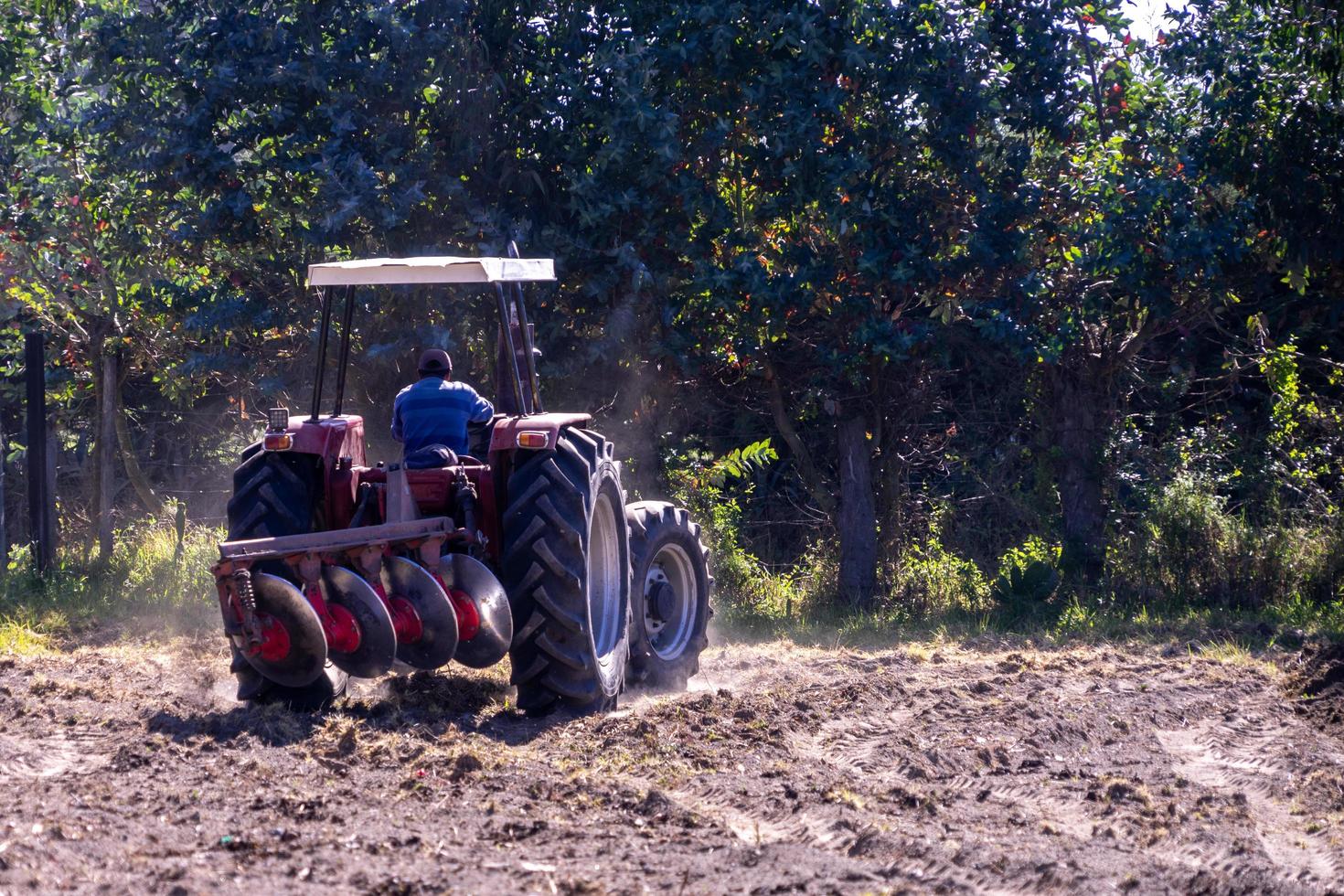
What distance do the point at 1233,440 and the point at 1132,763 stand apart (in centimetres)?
628

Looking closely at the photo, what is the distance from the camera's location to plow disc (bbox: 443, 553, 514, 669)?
633 cm

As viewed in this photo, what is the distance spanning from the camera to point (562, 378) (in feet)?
35.9

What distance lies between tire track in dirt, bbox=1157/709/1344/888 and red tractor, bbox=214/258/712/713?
264 cm

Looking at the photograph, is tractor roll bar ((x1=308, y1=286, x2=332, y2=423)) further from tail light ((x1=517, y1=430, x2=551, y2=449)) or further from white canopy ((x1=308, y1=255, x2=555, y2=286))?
tail light ((x1=517, y1=430, x2=551, y2=449))

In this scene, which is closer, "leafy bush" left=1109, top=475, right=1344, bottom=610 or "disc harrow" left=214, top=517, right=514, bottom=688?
"disc harrow" left=214, top=517, right=514, bottom=688

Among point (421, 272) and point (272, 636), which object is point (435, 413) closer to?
point (421, 272)

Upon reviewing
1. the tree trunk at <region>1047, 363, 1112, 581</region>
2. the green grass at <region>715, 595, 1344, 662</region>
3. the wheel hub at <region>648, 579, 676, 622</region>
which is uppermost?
the tree trunk at <region>1047, 363, 1112, 581</region>

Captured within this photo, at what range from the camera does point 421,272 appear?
699 centimetres

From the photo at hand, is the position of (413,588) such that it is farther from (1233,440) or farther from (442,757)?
(1233,440)

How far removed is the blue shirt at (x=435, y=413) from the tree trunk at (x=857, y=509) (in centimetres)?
489

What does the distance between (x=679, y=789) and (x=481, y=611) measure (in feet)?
4.83

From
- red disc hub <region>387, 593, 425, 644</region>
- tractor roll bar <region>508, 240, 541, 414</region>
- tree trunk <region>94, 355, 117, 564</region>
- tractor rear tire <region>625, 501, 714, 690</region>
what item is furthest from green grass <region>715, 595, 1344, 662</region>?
tree trunk <region>94, 355, 117, 564</region>

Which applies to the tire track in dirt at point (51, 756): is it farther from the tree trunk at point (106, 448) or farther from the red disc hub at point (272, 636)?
the tree trunk at point (106, 448)

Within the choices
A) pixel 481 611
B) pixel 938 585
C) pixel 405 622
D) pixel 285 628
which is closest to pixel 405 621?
pixel 405 622
